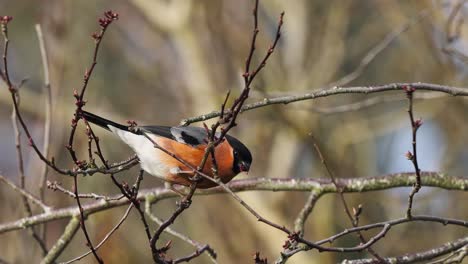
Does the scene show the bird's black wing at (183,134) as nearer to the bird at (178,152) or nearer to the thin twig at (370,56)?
the bird at (178,152)

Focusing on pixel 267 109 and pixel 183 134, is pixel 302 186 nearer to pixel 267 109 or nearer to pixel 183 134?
pixel 183 134

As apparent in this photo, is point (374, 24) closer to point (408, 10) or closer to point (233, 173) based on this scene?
point (408, 10)

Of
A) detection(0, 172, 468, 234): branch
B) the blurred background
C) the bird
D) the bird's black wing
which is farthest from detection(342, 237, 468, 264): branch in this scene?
the blurred background

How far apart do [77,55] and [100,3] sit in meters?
1.22

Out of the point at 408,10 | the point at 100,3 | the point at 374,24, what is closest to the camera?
the point at 408,10

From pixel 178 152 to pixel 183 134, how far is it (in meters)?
0.09

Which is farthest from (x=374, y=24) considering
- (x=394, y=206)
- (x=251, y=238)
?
(x=251, y=238)

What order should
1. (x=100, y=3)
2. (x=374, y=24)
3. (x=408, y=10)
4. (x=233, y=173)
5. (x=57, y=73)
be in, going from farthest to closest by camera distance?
(x=100, y=3) < (x=374, y=24) < (x=408, y=10) < (x=57, y=73) < (x=233, y=173)

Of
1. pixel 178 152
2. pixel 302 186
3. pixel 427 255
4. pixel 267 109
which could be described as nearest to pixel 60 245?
pixel 178 152

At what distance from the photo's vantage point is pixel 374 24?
6957mm

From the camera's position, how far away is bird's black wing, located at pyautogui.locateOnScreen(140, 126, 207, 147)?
332cm

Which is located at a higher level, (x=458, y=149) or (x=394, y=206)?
(x=458, y=149)

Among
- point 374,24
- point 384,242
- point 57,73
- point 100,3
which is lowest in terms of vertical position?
point 384,242

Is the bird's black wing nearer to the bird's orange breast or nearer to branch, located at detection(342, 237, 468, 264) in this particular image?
the bird's orange breast
